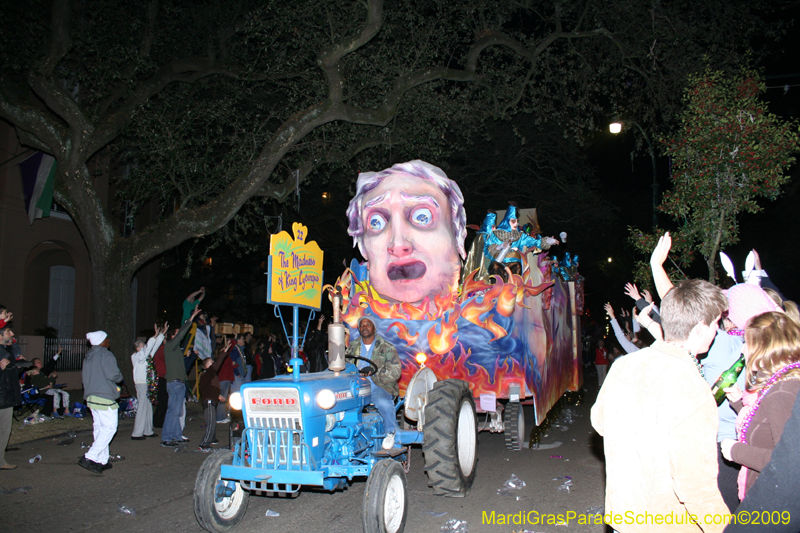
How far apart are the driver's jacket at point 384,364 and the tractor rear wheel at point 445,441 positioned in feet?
1.44

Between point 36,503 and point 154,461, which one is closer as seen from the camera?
point 36,503

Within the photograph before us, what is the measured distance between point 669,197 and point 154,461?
9.30 m

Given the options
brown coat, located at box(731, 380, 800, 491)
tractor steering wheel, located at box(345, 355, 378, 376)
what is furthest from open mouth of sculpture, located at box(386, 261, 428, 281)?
brown coat, located at box(731, 380, 800, 491)

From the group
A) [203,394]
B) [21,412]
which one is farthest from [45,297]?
[203,394]

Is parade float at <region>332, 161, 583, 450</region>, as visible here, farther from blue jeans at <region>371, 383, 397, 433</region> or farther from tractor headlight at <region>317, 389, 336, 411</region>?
tractor headlight at <region>317, 389, 336, 411</region>

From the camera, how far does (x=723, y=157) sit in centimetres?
895

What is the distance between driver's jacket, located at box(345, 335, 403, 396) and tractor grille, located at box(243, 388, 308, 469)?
122 cm

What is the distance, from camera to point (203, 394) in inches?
356

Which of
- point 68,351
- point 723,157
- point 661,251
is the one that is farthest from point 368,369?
point 68,351

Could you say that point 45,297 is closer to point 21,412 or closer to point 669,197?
point 21,412

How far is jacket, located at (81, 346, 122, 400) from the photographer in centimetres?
738

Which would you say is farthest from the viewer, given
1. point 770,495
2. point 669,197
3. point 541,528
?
point 669,197

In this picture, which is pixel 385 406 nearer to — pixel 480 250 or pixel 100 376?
pixel 480 250

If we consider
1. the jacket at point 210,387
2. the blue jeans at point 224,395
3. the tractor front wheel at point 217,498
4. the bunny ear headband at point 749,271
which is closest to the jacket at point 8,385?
the jacket at point 210,387
